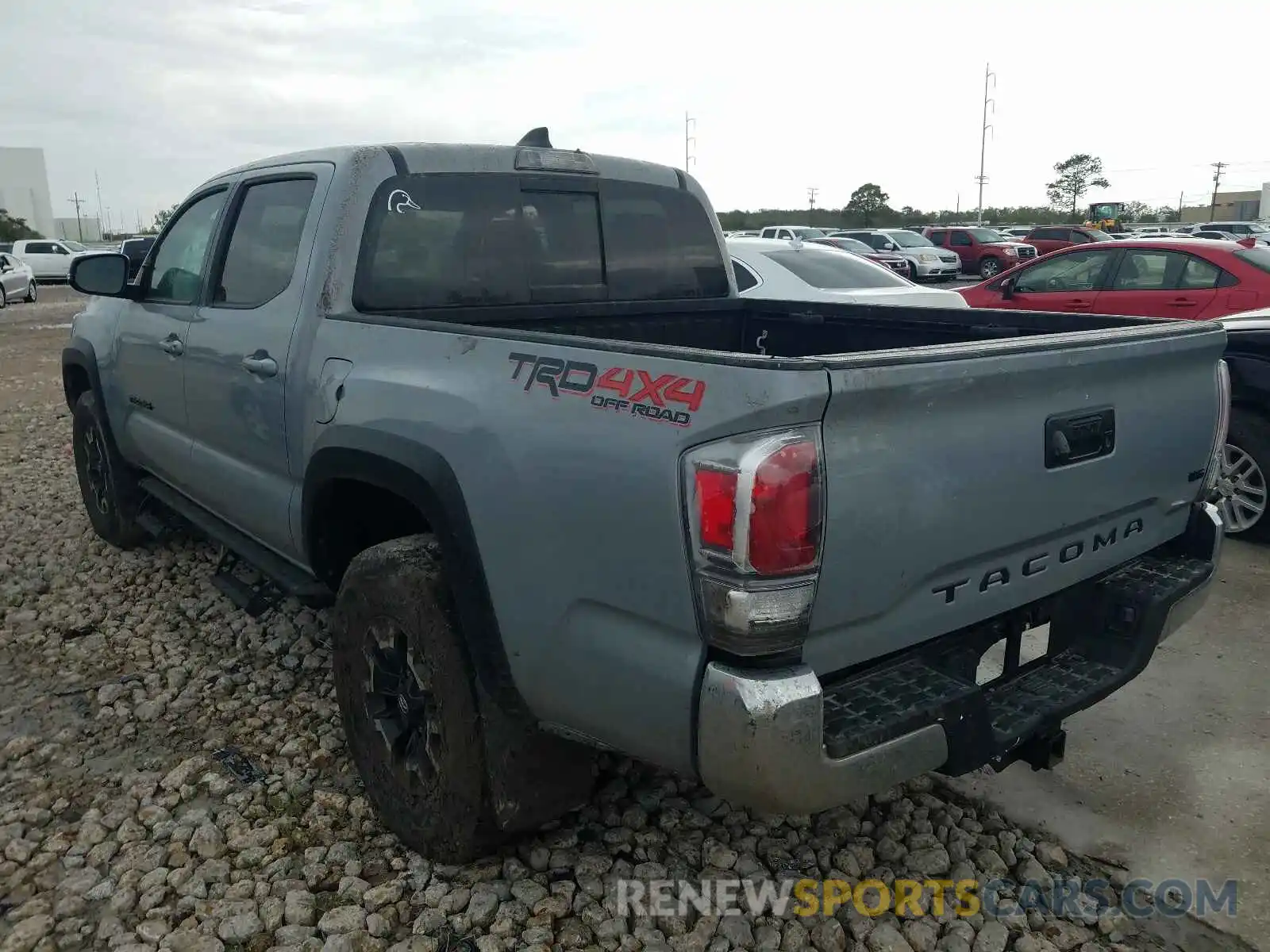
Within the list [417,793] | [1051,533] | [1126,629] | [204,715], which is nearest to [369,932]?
[417,793]

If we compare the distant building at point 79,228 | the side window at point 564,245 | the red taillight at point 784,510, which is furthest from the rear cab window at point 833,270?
the distant building at point 79,228

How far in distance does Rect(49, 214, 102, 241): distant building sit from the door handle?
347 ft

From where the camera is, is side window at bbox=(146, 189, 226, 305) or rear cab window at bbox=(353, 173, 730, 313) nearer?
rear cab window at bbox=(353, 173, 730, 313)

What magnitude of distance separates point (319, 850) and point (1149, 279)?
8.28m

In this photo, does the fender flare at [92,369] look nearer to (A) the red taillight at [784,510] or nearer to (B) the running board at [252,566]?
(B) the running board at [252,566]

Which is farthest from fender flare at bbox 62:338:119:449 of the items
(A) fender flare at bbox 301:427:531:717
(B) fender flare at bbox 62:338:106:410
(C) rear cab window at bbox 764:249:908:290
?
(C) rear cab window at bbox 764:249:908:290

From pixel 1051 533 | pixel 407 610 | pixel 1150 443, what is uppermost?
pixel 1150 443

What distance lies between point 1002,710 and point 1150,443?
2.77 ft

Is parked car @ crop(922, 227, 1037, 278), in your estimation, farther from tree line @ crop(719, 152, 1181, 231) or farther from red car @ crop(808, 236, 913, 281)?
tree line @ crop(719, 152, 1181, 231)

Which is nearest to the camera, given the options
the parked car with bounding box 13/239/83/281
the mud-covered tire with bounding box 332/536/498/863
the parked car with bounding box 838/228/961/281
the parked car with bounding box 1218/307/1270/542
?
the mud-covered tire with bounding box 332/536/498/863

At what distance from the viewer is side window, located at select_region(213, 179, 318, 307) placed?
3361 millimetres

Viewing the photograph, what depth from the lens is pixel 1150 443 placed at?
2617mm

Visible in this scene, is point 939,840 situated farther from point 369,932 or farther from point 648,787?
point 369,932

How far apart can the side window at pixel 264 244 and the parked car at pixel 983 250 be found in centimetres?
2724
